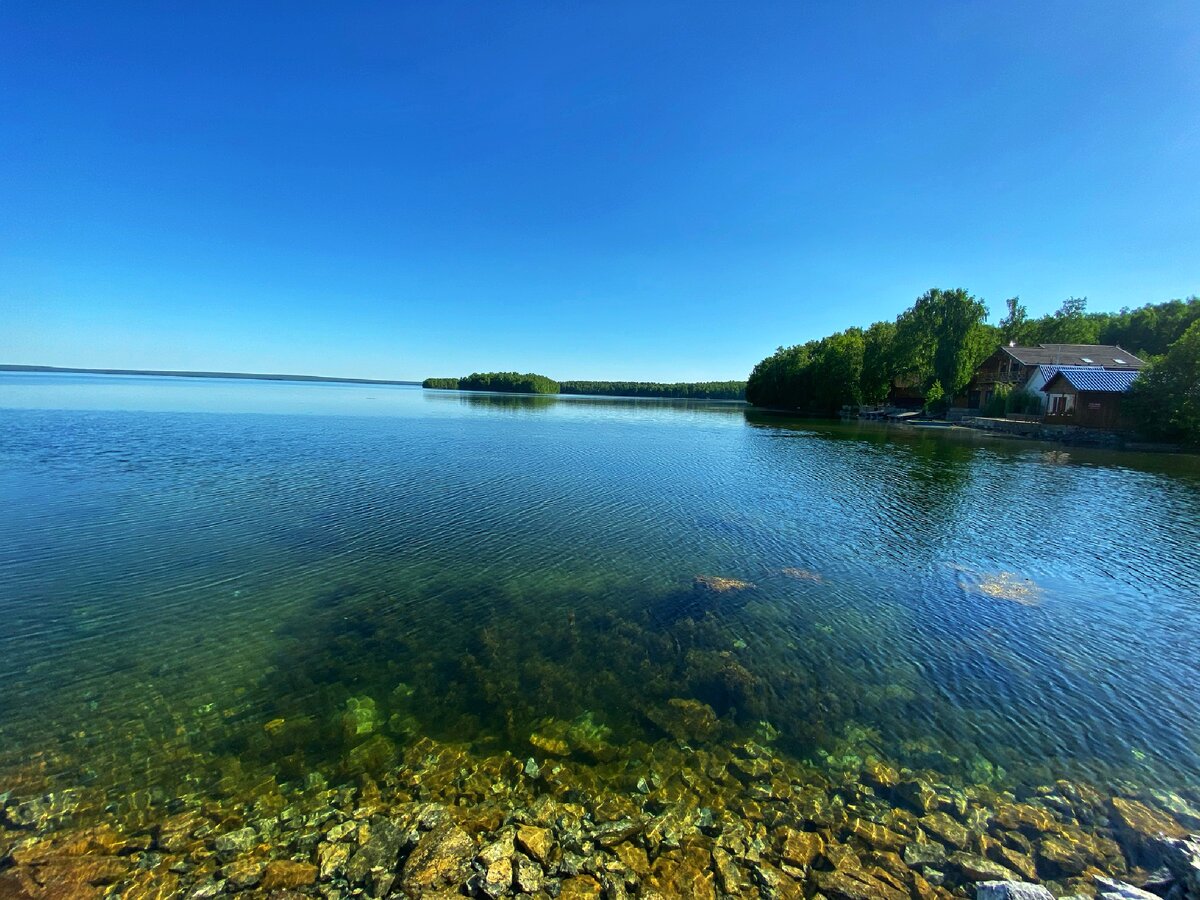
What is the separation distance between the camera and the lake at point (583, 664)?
696 cm

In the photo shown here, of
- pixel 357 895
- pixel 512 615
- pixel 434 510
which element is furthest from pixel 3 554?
pixel 357 895

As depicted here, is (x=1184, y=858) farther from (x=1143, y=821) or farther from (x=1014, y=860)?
(x=1014, y=860)

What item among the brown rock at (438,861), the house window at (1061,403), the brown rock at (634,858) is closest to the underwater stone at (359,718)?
the brown rock at (438,861)

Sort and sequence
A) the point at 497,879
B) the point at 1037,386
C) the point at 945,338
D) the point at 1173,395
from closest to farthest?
1. the point at 497,879
2. the point at 1173,395
3. the point at 1037,386
4. the point at 945,338

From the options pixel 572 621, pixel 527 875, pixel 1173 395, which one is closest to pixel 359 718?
pixel 527 875

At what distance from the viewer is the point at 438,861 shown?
5762mm

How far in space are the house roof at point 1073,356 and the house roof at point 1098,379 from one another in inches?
516

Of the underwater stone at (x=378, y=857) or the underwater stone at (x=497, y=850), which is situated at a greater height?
the underwater stone at (x=497, y=850)

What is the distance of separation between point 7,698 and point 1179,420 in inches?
2930

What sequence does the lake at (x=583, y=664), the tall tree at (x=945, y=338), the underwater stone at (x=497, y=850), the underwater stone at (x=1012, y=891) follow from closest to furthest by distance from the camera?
the underwater stone at (x=1012, y=891)
the underwater stone at (x=497, y=850)
the lake at (x=583, y=664)
the tall tree at (x=945, y=338)

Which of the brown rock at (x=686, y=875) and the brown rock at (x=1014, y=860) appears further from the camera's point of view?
the brown rock at (x=1014, y=860)

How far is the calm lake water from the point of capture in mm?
8406

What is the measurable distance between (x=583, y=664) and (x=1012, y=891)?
→ 7172mm

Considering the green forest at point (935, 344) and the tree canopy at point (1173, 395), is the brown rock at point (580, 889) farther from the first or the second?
the green forest at point (935, 344)
